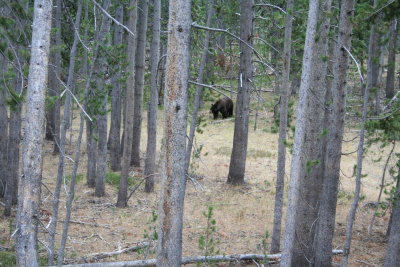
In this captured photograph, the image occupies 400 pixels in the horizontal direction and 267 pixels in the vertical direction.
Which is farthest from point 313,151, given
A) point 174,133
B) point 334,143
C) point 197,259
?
point 174,133

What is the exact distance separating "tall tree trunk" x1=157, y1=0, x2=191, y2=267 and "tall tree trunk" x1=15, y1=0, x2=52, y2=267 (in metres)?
1.77

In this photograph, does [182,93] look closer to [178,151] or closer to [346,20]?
[178,151]

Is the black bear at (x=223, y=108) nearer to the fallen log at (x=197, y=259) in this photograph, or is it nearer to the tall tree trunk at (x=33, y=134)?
the fallen log at (x=197, y=259)

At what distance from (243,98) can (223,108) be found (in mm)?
14145

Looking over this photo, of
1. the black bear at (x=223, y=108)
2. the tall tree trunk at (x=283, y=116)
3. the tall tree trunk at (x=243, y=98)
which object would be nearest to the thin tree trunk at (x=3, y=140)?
the tall tree trunk at (x=283, y=116)

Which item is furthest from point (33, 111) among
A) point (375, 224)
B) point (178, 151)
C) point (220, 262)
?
point (375, 224)

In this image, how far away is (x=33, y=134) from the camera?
259 inches

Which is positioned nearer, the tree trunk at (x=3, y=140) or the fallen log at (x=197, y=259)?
the fallen log at (x=197, y=259)

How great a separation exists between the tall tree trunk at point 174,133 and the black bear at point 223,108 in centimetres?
2403

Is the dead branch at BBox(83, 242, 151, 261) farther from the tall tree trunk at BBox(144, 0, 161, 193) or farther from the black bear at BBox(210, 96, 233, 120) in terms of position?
the black bear at BBox(210, 96, 233, 120)

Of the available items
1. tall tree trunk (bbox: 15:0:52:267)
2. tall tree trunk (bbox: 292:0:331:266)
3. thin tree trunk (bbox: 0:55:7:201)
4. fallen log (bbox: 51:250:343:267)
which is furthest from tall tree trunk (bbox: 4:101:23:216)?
tall tree trunk (bbox: 292:0:331:266)

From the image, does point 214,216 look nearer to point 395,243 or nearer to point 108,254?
point 108,254

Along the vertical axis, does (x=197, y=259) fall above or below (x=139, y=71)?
below

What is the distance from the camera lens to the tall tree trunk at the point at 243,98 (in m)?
15.7
